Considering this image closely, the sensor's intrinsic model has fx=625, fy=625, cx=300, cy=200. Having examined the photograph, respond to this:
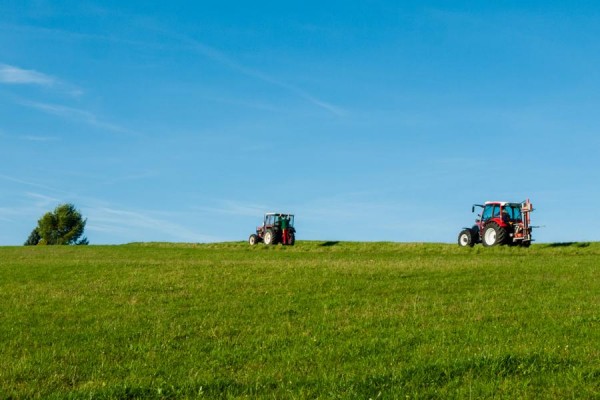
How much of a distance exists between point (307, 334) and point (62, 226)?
97896 mm

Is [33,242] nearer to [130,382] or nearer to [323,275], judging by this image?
[323,275]

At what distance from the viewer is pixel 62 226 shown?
104 meters

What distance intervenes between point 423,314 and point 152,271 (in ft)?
50.2

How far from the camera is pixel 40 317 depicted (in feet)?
60.6

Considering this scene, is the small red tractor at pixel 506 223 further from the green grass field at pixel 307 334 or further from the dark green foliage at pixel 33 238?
the dark green foliage at pixel 33 238

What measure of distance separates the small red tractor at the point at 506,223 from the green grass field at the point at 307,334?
1471 cm

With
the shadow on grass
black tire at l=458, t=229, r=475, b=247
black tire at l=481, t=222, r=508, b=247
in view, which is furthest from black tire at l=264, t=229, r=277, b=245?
the shadow on grass

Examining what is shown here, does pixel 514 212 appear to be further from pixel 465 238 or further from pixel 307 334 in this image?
pixel 307 334

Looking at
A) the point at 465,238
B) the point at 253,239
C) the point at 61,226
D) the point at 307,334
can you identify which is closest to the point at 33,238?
the point at 61,226

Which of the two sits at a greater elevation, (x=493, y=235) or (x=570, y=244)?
(x=493, y=235)

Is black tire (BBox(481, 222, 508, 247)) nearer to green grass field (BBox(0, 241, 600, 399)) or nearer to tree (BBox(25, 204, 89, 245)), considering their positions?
green grass field (BBox(0, 241, 600, 399))

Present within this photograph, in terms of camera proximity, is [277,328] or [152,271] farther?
[152,271]

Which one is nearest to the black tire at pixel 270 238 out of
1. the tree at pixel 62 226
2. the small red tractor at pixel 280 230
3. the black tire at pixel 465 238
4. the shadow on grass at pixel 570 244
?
the small red tractor at pixel 280 230

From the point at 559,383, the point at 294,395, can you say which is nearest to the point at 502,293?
the point at 559,383
